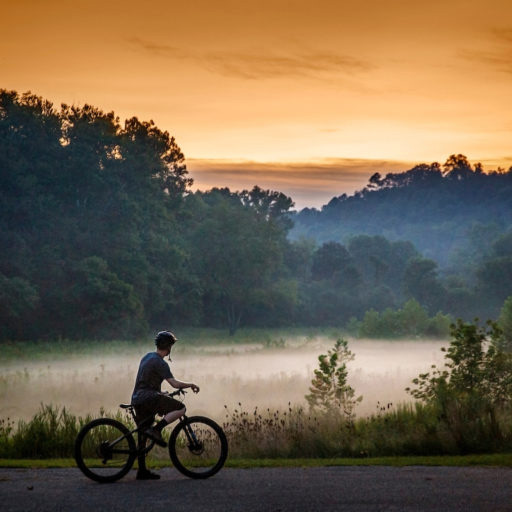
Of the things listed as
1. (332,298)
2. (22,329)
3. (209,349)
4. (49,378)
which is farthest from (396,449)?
(332,298)

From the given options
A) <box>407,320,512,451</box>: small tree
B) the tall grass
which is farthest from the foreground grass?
<box>407,320,512,451</box>: small tree

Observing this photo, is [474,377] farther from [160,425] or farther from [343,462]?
[160,425]

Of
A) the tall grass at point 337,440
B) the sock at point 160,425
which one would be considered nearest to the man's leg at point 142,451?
the sock at point 160,425

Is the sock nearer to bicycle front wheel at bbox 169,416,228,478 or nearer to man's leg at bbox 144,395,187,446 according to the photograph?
man's leg at bbox 144,395,187,446

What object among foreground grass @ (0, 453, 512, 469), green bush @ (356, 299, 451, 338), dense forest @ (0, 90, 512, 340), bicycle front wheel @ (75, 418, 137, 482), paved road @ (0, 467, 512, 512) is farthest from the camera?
dense forest @ (0, 90, 512, 340)

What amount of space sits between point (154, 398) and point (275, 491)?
190 centimetres

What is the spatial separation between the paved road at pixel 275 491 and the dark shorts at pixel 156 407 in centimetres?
79

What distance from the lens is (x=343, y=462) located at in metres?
12.4

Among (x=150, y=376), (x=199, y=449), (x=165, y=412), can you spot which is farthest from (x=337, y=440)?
(x=150, y=376)

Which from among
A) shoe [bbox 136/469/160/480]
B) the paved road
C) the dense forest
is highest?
the dense forest

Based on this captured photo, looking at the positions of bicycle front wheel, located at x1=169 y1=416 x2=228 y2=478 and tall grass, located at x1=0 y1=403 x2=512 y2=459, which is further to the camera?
tall grass, located at x1=0 y1=403 x2=512 y2=459

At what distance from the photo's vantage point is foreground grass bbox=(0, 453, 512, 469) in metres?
12.1

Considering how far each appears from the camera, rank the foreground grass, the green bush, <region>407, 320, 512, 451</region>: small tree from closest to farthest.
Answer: the foreground grass
<region>407, 320, 512, 451</region>: small tree
the green bush

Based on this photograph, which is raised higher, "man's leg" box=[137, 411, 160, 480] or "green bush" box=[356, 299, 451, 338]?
"green bush" box=[356, 299, 451, 338]
